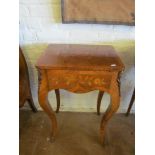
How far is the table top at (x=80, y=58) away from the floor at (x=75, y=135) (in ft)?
1.90

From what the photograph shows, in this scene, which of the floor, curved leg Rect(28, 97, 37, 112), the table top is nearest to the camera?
the table top

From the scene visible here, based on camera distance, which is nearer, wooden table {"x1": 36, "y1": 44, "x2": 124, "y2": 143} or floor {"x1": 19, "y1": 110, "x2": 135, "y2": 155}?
wooden table {"x1": 36, "y1": 44, "x2": 124, "y2": 143}

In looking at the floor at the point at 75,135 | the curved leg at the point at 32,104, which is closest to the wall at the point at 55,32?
the curved leg at the point at 32,104

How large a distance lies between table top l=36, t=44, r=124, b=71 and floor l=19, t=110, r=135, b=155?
1.90 feet

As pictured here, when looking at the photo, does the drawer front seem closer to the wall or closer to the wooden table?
the wooden table

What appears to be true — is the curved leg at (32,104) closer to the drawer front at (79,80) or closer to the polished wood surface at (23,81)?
the polished wood surface at (23,81)

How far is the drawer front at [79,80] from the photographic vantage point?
1.43 m

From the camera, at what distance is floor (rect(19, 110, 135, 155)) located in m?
1.63

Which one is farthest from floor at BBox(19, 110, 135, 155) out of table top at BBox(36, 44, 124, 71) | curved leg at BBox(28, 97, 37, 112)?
table top at BBox(36, 44, 124, 71)

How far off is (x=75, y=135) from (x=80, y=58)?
0.60 metres

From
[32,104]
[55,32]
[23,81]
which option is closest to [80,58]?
[55,32]
